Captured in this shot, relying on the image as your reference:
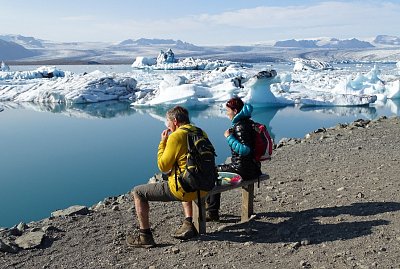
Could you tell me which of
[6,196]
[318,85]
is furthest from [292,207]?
[318,85]

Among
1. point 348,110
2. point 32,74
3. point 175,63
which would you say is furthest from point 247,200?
point 175,63

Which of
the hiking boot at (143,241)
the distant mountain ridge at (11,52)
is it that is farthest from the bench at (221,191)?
the distant mountain ridge at (11,52)

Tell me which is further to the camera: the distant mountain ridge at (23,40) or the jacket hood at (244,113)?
the distant mountain ridge at (23,40)

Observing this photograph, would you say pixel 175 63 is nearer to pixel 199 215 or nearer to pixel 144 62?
pixel 144 62

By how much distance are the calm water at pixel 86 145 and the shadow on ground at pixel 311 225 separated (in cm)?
354

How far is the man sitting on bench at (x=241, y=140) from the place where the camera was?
11.2 ft

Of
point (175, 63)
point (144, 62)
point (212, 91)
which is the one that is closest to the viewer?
point (212, 91)

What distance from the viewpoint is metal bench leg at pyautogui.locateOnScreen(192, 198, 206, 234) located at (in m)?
3.25

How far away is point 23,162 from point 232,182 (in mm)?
7197

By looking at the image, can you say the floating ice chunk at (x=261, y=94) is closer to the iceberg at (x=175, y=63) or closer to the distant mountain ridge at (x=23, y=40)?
the iceberg at (x=175, y=63)

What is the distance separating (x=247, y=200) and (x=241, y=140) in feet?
1.83

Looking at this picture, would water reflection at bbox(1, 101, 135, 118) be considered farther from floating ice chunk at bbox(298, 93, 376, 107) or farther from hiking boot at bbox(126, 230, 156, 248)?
hiking boot at bbox(126, 230, 156, 248)

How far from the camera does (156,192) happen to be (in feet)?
10.3

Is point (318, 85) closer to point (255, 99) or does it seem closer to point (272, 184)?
point (255, 99)
